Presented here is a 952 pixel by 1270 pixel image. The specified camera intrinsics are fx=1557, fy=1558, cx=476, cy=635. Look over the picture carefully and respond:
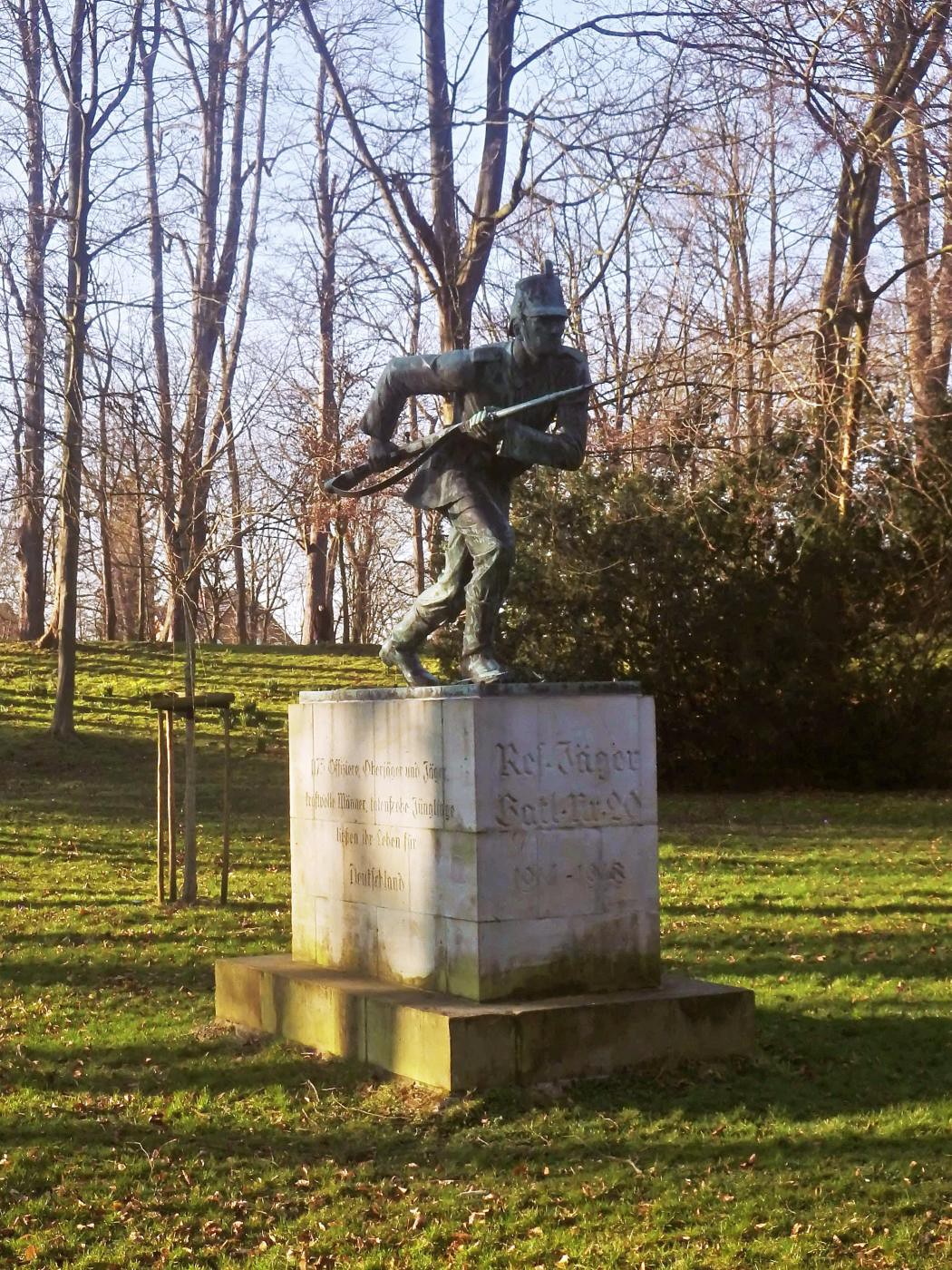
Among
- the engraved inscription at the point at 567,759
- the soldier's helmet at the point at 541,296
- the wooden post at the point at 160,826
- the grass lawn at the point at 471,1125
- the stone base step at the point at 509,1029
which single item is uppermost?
the soldier's helmet at the point at 541,296

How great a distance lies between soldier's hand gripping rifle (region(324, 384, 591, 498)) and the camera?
296 inches

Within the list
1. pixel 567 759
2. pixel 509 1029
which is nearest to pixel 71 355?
pixel 567 759

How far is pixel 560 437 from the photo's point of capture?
7699 mm

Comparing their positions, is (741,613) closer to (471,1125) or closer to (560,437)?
(560,437)

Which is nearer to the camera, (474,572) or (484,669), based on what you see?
(484,669)

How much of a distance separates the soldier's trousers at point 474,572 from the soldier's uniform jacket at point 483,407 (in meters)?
0.11

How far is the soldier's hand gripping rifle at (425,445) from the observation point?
24.6 feet

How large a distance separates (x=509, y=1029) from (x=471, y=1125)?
50 cm

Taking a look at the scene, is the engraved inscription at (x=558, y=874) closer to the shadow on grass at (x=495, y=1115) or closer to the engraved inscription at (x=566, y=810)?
the engraved inscription at (x=566, y=810)

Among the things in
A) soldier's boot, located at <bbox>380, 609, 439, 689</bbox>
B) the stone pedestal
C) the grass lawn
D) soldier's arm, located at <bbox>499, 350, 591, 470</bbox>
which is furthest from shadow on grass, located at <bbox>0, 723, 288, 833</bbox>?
soldier's arm, located at <bbox>499, 350, 591, 470</bbox>

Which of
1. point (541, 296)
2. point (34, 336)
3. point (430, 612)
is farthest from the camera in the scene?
point (34, 336)

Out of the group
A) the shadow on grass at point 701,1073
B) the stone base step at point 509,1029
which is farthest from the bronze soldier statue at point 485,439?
the shadow on grass at point 701,1073

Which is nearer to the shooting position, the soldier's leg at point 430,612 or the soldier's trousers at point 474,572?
the soldier's trousers at point 474,572

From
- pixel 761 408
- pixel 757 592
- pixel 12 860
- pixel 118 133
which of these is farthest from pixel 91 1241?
pixel 118 133
